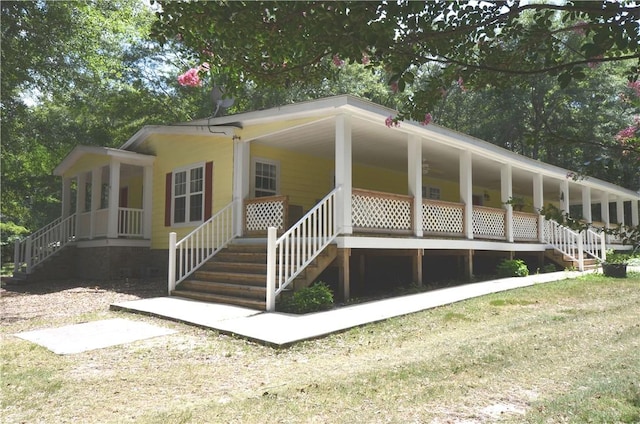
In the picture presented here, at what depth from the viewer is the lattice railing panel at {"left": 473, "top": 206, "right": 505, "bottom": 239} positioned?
43.0ft

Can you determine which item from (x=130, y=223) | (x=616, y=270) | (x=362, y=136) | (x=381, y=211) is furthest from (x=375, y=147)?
(x=130, y=223)

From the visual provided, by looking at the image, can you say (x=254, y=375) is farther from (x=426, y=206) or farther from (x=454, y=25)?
(x=426, y=206)

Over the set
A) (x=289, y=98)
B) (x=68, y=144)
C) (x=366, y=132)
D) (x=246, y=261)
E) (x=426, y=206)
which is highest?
(x=289, y=98)

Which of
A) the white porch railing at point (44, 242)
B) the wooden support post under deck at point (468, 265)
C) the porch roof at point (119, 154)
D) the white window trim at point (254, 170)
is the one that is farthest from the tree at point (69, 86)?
the wooden support post under deck at point (468, 265)

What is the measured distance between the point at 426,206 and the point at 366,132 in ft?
7.43

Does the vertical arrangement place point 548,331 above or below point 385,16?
below

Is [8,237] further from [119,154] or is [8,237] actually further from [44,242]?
[119,154]

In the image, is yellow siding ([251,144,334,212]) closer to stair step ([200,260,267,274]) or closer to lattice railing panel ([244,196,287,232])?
lattice railing panel ([244,196,287,232])

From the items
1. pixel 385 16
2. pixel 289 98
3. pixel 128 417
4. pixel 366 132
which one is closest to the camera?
pixel 385 16

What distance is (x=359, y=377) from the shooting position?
4.48 m

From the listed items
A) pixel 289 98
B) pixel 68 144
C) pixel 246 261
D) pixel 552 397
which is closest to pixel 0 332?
pixel 246 261

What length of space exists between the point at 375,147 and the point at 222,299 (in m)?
5.99

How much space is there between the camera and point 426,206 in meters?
11.5

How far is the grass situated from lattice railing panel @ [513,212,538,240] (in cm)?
768
